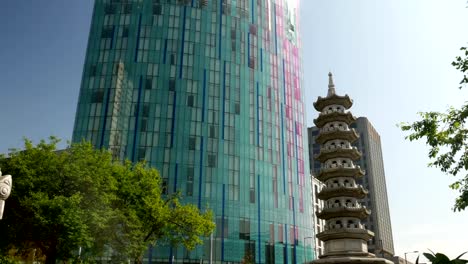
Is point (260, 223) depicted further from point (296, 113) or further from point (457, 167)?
point (457, 167)

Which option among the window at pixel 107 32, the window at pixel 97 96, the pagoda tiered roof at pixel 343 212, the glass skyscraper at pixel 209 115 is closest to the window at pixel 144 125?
the glass skyscraper at pixel 209 115

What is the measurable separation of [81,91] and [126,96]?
819 cm

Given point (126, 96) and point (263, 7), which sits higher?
point (263, 7)

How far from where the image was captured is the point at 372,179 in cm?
14375

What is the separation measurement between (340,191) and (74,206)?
23.6 meters

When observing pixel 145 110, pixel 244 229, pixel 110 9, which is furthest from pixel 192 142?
pixel 110 9

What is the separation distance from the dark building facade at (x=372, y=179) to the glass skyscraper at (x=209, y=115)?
69156 mm

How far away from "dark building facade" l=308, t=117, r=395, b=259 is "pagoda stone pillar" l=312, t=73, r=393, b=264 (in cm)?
9735

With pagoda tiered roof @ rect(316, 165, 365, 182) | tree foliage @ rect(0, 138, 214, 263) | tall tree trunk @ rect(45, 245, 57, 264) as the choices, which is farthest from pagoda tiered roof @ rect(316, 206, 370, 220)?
tall tree trunk @ rect(45, 245, 57, 264)

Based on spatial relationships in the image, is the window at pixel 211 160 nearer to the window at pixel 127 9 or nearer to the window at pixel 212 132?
the window at pixel 212 132

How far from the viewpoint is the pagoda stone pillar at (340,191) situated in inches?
1446

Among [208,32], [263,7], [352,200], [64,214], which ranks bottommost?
[64,214]

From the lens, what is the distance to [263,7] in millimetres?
80625

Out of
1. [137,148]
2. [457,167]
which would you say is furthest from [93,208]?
[137,148]
